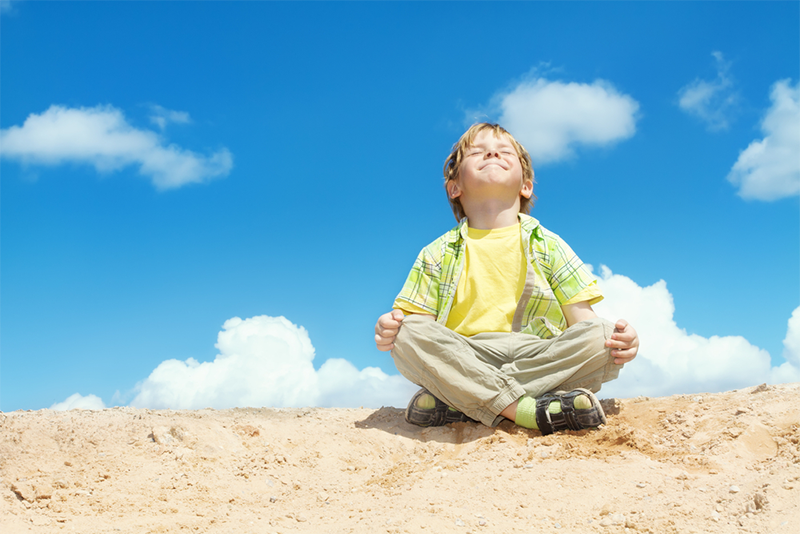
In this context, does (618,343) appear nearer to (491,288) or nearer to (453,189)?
(491,288)

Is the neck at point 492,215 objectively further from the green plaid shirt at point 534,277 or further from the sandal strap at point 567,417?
the sandal strap at point 567,417

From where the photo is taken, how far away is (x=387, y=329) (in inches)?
158

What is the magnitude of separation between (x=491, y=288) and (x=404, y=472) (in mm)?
1444

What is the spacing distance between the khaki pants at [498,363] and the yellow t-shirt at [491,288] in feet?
0.48

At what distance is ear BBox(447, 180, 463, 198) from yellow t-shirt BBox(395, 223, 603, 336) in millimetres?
467

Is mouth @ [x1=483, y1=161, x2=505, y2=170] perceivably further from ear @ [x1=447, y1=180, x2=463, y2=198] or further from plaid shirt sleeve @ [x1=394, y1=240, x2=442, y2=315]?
plaid shirt sleeve @ [x1=394, y1=240, x2=442, y2=315]

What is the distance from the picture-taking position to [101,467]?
10.9ft

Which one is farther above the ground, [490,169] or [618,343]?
[490,169]

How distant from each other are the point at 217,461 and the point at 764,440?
3088 mm

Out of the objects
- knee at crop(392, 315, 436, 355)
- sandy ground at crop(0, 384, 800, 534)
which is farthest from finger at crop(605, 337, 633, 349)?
knee at crop(392, 315, 436, 355)

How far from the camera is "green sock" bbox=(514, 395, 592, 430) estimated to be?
11.8ft

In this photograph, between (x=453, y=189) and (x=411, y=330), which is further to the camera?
(x=453, y=189)

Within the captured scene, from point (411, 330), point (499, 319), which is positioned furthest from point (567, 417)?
point (411, 330)

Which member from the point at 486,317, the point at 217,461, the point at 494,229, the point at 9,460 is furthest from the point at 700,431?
the point at 9,460
